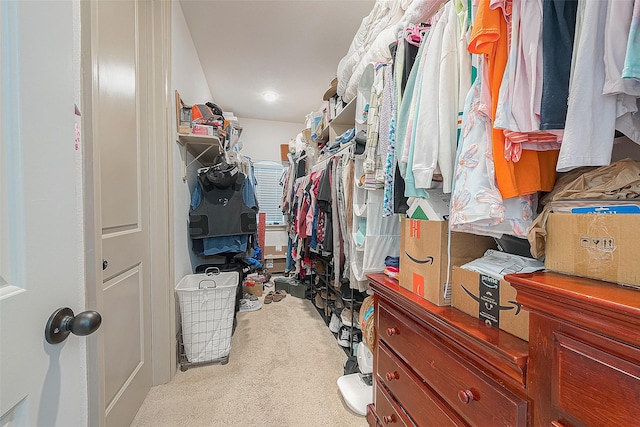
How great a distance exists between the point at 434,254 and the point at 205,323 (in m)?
1.65

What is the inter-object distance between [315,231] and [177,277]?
1152mm


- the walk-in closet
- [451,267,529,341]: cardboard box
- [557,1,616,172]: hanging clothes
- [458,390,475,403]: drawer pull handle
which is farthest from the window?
[557,1,616,172]: hanging clothes

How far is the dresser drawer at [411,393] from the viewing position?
2.86 ft

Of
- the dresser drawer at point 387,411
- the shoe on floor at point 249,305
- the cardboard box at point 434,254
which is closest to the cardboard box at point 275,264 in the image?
the shoe on floor at point 249,305

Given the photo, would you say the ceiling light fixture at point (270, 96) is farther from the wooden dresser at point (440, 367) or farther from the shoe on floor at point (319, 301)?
the wooden dresser at point (440, 367)

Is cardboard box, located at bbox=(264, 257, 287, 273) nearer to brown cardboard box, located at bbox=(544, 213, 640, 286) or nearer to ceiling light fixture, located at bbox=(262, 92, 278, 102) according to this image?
ceiling light fixture, located at bbox=(262, 92, 278, 102)

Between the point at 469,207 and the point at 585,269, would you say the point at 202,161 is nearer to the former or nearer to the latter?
the point at 469,207

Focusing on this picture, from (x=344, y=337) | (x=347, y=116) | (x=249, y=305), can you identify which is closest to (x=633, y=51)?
(x=347, y=116)

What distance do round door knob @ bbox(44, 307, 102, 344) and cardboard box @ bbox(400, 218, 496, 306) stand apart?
990 millimetres

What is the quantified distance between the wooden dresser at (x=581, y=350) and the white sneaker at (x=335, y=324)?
1923 mm

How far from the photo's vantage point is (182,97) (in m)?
2.14

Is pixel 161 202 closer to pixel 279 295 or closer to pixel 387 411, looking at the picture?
pixel 387 411

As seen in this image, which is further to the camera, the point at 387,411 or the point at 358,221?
the point at 358,221

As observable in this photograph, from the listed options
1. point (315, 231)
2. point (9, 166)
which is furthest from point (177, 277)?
point (9, 166)
